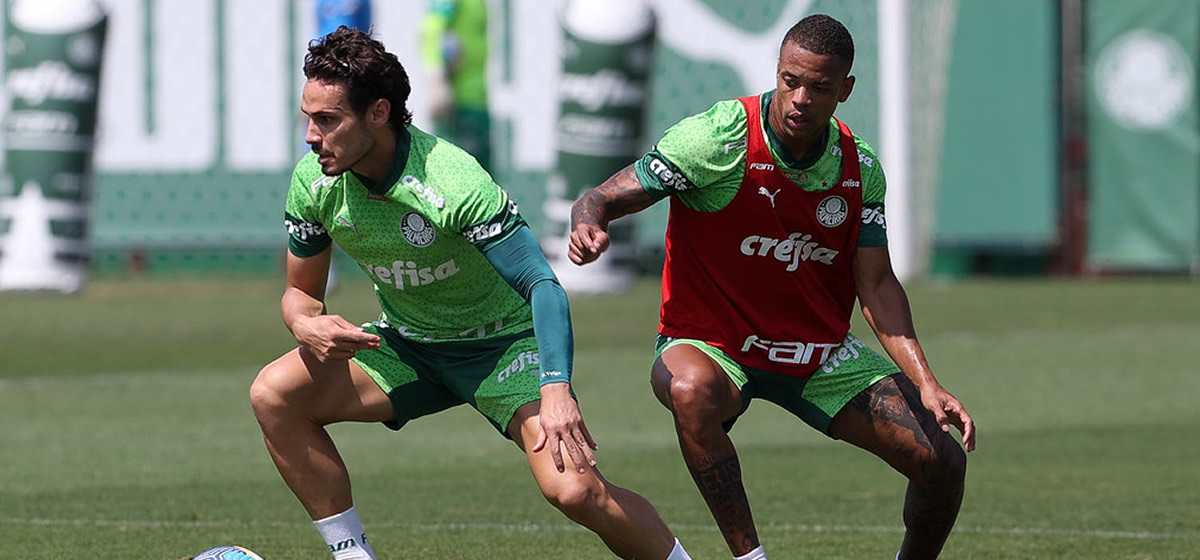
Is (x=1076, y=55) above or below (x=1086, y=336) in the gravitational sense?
above

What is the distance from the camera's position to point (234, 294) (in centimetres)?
2180

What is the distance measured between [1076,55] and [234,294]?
10.4 meters

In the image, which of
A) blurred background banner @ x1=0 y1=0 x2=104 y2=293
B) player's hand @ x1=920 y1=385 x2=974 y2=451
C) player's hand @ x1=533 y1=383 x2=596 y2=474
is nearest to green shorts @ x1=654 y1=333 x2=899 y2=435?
player's hand @ x1=920 y1=385 x2=974 y2=451

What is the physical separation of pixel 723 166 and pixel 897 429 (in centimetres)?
106

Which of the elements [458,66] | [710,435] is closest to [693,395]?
[710,435]

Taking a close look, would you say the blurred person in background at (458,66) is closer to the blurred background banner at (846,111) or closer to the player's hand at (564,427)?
the blurred background banner at (846,111)

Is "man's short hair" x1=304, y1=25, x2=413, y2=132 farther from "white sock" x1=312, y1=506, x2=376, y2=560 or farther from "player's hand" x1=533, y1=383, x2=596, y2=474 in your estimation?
"white sock" x1=312, y1=506, x2=376, y2=560

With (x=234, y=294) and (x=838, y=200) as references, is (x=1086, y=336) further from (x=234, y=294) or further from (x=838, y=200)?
(x=838, y=200)

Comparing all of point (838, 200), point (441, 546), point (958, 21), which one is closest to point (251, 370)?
point (441, 546)

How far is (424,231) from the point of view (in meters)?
6.52

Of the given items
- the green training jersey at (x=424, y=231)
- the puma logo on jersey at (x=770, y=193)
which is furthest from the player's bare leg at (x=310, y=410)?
the puma logo on jersey at (x=770, y=193)

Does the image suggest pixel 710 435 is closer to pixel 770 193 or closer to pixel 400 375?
pixel 770 193

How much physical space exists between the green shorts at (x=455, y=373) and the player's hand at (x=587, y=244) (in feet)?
1.41

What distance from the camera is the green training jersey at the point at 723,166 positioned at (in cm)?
684
